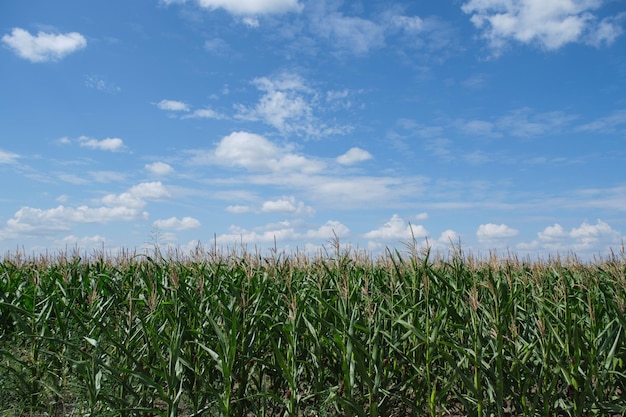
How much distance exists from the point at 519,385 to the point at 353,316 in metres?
1.47

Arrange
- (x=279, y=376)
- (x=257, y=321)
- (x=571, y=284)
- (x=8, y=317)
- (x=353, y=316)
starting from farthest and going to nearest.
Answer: (x=8, y=317) < (x=571, y=284) < (x=279, y=376) < (x=257, y=321) < (x=353, y=316)

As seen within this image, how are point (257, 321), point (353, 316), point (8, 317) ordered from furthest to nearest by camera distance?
point (8, 317) → point (257, 321) → point (353, 316)

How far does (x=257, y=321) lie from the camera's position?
4.15 meters

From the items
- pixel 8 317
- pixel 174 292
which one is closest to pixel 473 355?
pixel 174 292

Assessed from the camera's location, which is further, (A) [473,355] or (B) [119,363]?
(B) [119,363]

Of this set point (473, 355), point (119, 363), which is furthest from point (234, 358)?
point (473, 355)

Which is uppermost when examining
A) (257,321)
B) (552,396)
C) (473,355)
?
(257,321)

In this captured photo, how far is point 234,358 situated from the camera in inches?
157

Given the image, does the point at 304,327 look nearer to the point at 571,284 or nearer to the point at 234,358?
the point at 234,358

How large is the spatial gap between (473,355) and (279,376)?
169 cm

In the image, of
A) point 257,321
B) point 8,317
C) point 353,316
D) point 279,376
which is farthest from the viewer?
point 8,317

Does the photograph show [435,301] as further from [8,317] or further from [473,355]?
[8,317]

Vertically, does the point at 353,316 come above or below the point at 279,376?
above

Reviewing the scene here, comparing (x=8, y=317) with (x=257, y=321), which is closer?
(x=257, y=321)
